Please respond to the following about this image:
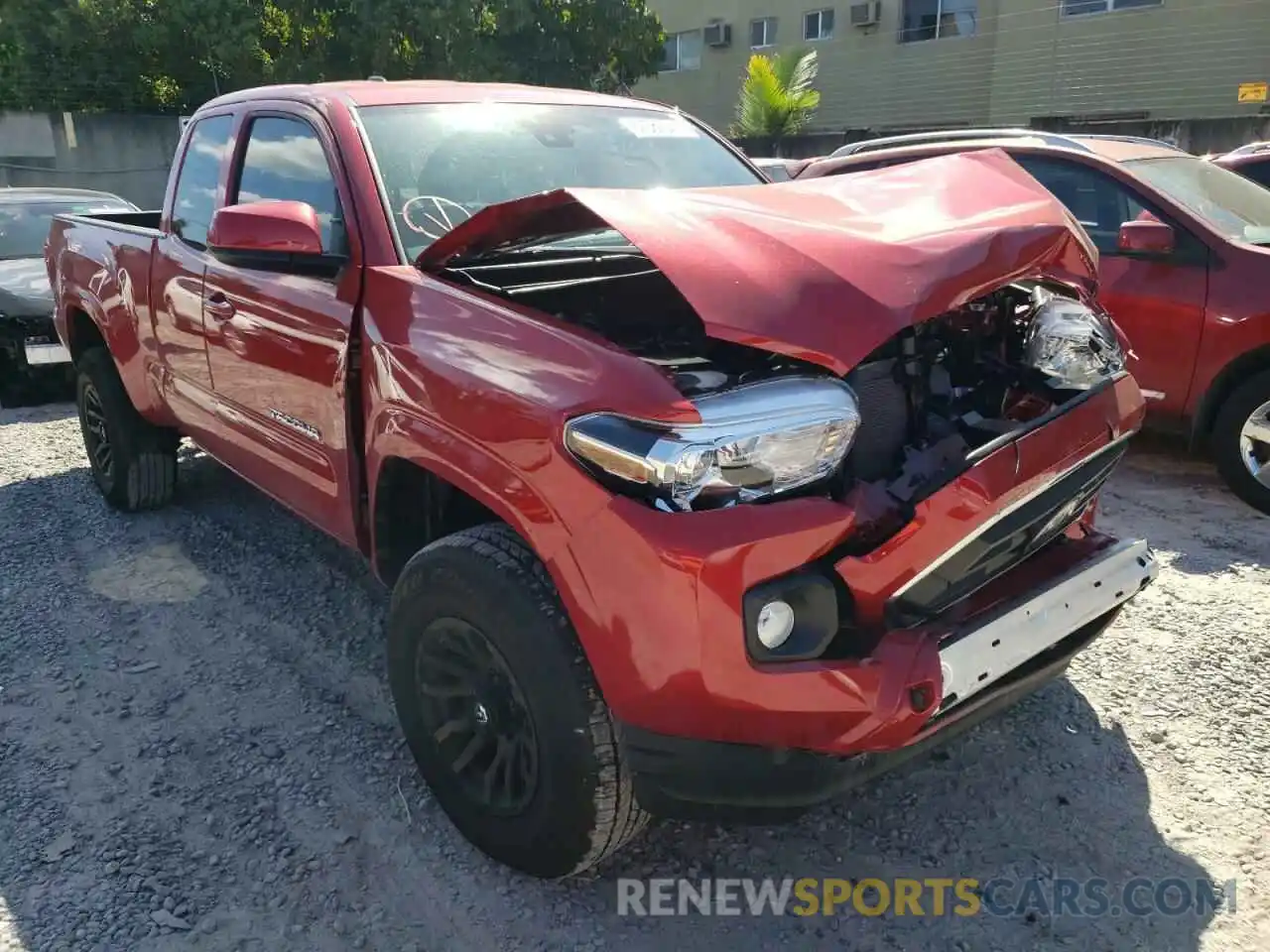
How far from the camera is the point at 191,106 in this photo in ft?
69.3

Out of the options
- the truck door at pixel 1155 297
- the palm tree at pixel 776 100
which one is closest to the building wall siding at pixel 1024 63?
the palm tree at pixel 776 100

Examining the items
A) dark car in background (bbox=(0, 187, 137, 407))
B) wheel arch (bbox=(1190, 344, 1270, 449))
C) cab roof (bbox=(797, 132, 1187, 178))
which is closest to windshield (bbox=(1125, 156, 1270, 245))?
cab roof (bbox=(797, 132, 1187, 178))

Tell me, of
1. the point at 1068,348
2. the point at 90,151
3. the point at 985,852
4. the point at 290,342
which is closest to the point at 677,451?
the point at 1068,348

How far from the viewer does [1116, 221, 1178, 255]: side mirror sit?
5.16m

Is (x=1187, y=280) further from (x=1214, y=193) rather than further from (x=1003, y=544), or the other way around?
(x=1003, y=544)

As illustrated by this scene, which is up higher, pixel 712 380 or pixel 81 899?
pixel 712 380

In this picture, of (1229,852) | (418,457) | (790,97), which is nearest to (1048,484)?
(1229,852)

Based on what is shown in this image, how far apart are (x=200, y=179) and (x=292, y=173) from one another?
962 millimetres

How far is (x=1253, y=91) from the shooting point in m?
Answer: 15.6

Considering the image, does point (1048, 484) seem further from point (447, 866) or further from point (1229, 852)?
point (447, 866)

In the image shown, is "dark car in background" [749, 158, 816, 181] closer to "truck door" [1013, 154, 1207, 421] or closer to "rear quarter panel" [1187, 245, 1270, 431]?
"truck door" [1013, 154, 1207, 421]

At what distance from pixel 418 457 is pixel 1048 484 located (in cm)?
153

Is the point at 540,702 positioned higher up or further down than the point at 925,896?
higher up

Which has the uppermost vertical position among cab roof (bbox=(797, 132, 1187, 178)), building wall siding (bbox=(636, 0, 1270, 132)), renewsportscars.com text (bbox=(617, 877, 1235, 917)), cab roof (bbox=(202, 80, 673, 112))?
building wall siding (bbox=(636, 0, 1270, 132))
